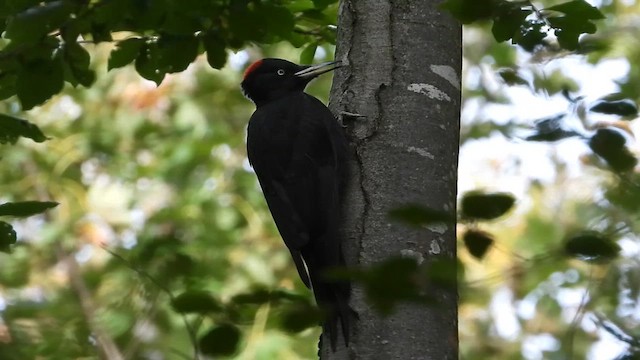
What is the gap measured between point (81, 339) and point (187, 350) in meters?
2.86

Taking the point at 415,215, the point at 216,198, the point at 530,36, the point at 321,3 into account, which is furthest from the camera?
the point at 216,198

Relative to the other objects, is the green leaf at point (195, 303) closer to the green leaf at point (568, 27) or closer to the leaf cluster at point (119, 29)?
the leaf cluster at point (119, 29)

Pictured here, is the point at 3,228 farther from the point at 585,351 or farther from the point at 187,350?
the point at 585,351

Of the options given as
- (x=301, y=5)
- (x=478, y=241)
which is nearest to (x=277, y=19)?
(x=301, y=5)

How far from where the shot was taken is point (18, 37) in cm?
217

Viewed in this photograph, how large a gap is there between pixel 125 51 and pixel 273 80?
54.0 inches

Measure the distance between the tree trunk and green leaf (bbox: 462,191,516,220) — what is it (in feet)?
2.94

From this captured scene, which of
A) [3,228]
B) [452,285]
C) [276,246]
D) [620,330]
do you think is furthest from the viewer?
[276,246]

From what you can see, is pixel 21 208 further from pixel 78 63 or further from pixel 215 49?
pixel 215 49

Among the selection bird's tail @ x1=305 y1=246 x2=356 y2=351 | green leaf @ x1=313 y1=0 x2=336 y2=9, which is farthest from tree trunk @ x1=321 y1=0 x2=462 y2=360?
green leaf @ x1=313 y1=0 x2=336 y2=9

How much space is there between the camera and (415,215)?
1363 mm

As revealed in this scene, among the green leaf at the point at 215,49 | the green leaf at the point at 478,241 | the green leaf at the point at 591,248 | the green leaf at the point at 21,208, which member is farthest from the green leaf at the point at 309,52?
the green leaf at the point at 591,248

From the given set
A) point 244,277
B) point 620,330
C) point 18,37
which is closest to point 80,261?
point 244,277

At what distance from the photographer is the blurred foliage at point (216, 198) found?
1.65m
